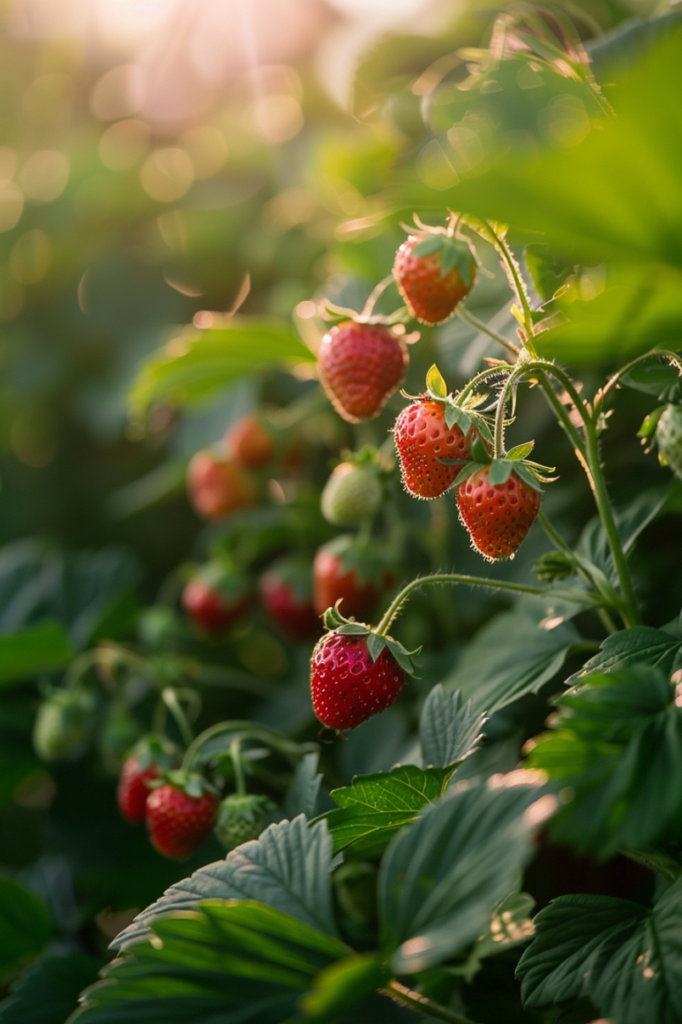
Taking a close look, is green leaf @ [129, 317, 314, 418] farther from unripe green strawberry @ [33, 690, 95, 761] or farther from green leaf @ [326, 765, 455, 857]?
green leaf @ [326, 765, 455, 857]

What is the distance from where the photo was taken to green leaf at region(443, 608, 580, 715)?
2.33 feet

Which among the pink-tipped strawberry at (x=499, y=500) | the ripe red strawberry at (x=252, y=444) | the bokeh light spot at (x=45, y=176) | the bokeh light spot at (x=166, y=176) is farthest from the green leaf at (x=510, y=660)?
the bokeh light spot at (x=45, y=176)

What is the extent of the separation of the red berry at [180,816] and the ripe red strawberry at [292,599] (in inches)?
14.8

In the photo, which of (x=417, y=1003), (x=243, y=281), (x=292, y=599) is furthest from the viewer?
(x=243, y=281)

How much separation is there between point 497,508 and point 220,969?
366 mm

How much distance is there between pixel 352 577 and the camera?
99cm

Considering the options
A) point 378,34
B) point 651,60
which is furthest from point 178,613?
point 651,60

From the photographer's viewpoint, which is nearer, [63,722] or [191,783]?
[191,783]

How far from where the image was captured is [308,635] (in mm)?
1194

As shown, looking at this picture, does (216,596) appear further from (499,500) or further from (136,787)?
(499,500)

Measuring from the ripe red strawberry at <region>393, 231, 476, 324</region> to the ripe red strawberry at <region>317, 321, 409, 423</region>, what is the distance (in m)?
0.08

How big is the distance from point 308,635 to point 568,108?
0.76 meters

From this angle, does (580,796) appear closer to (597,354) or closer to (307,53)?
(597,354)

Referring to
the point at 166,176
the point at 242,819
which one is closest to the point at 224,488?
the point at 242,819
